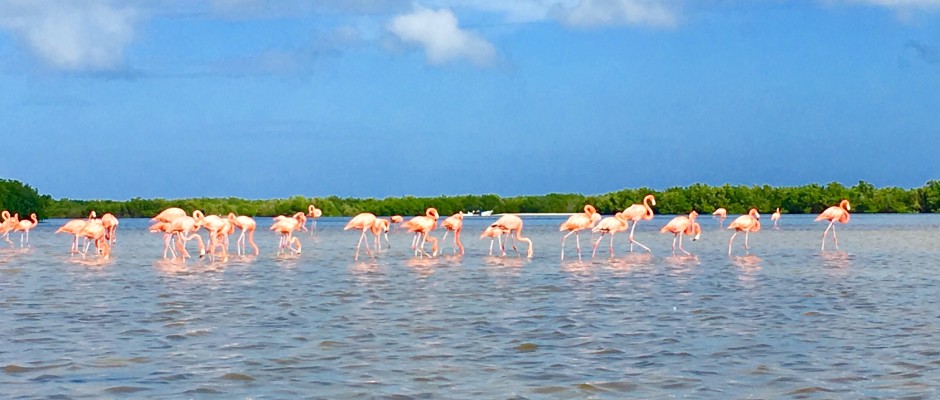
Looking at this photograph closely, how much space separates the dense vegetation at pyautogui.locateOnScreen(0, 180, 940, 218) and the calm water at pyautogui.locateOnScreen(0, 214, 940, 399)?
59730 mm

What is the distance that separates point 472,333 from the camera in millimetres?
10594

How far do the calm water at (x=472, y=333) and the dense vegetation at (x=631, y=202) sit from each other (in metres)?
59.7

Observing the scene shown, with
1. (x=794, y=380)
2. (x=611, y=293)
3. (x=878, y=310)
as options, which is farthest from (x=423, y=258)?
(x=794, y=380)

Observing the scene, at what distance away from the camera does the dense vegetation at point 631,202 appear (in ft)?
258

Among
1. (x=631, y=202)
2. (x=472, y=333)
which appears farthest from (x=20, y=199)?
(x=472, y=333)

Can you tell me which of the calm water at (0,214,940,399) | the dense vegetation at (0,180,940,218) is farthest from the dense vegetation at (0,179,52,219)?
the calm water at (0,214,940,399)

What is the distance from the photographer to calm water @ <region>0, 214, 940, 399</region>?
790 centimetres

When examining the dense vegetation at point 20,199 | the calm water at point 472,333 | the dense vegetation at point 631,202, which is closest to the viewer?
the calm water at point 472,333

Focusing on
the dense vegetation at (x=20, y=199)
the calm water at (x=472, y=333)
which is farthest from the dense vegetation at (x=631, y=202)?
the calm water at (x=472, y=333)

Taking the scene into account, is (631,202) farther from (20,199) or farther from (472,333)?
(472,333)

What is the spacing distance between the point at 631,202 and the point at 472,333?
6799 centimetres

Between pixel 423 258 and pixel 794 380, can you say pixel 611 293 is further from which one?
pixel 423 258

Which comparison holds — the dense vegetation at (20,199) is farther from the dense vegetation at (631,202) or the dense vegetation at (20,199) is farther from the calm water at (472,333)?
the calm water at (472,333)

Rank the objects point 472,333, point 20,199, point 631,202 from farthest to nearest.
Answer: point 631,202 < point 20,199 < point 472,333
